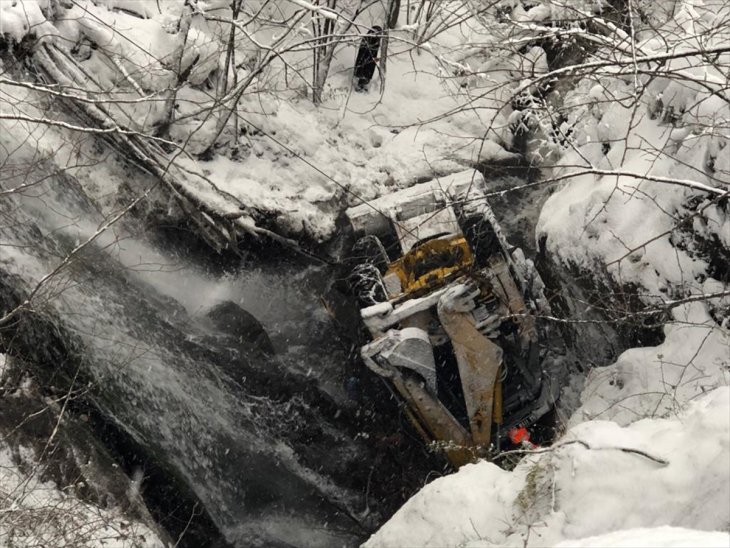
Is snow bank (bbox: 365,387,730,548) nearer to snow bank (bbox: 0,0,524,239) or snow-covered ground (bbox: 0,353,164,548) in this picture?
snow-covered ground (bbox: 0,353,164,548)

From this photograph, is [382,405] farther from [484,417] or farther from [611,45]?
[611,45]

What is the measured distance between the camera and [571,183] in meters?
8.02

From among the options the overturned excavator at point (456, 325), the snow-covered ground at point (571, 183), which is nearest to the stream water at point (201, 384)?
the snow-covered ground at point (571, 183)

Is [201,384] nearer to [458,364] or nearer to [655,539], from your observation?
[458,364]

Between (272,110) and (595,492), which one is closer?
(595,492)

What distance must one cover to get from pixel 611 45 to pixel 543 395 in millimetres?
3784

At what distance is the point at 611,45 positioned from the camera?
4.66 m

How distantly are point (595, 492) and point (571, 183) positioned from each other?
4769 mm

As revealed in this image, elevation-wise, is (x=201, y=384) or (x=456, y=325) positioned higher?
(x=201, y=384)

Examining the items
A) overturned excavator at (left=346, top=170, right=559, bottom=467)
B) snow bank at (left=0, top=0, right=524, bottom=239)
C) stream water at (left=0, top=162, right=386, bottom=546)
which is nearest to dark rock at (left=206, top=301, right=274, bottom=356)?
stream water at (left=0, top=162, right=386, bottom=546)

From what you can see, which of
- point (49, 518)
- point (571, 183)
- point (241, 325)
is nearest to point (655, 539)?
point (49, 518)

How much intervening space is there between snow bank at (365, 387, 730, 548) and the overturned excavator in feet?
5.69

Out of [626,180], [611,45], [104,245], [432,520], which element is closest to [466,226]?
[626,180]

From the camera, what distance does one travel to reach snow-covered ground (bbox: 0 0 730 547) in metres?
3.87
